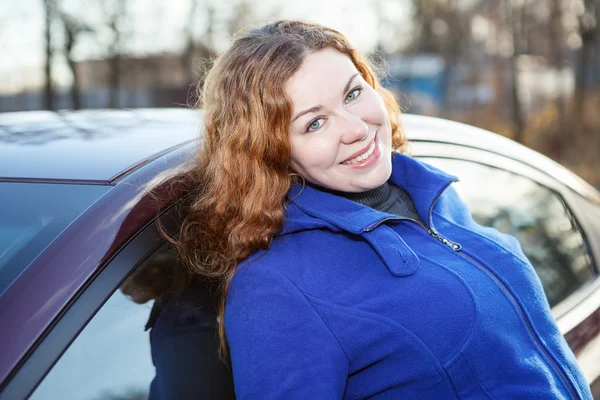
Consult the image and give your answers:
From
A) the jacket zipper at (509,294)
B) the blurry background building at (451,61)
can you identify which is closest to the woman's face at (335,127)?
the jacket zipper at (509,294)

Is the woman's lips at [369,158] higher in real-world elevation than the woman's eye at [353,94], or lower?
lower

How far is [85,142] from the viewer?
181cm

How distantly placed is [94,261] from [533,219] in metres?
1.83

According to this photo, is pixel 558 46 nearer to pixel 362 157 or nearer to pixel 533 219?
pixel 533 219

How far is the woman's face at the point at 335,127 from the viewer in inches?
70.5

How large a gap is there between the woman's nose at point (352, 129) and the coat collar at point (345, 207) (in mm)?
157

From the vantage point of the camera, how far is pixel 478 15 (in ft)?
73.3

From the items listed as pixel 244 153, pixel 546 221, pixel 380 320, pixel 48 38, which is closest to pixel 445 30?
pixel 48 38

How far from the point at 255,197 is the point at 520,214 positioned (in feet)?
4.20

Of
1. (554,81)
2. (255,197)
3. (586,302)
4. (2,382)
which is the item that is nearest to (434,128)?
(586,302)

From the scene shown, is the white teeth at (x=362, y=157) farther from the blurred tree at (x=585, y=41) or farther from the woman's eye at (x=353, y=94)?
the blurred tree at (x=585, y=41)

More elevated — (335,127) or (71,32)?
(335,127)

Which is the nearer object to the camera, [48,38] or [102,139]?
[102,139]

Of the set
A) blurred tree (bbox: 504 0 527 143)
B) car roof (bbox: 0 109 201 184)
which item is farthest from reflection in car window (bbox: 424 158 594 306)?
blurred tree (bbox: 504 0 527 143)
